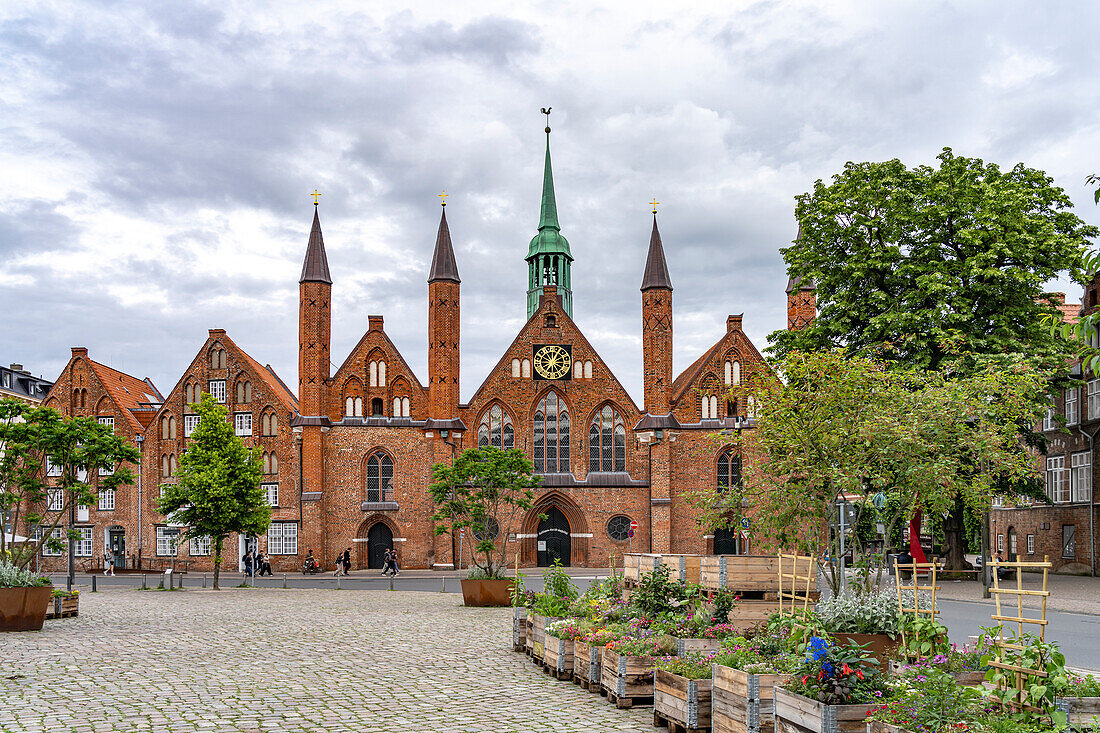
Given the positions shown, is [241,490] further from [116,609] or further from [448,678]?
[448,678]

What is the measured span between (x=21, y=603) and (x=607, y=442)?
119 ft

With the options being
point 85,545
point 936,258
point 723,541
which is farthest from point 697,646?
point 85,545

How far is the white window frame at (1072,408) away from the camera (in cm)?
4253

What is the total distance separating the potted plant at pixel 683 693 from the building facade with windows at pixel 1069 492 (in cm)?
3118

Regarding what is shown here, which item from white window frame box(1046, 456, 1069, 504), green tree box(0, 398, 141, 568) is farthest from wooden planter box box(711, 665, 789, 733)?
white window frame box(1046, 456, 1069, 504)

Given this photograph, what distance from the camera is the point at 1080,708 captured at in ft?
25.3

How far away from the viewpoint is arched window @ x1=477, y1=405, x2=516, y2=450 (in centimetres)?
5388

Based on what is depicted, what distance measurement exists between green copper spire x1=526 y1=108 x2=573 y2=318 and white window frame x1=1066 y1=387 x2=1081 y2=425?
103 ft

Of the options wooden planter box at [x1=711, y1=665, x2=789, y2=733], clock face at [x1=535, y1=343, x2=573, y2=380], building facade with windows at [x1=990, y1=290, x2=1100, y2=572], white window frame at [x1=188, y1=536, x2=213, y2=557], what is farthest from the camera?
clock face at [x1=535, y1=343, x2=573, y2=380]

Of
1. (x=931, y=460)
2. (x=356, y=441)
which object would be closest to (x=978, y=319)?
(x=931, y=460)

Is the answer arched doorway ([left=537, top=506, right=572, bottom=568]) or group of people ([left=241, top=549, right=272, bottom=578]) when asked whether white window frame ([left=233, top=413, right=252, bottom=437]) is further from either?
arched doorway ([left=537, top=506, right=572, bottom=568])

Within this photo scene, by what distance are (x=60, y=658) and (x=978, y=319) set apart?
29019 mm

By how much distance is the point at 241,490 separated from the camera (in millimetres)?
39094

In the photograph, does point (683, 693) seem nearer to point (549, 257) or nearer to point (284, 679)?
point (284, 679)
